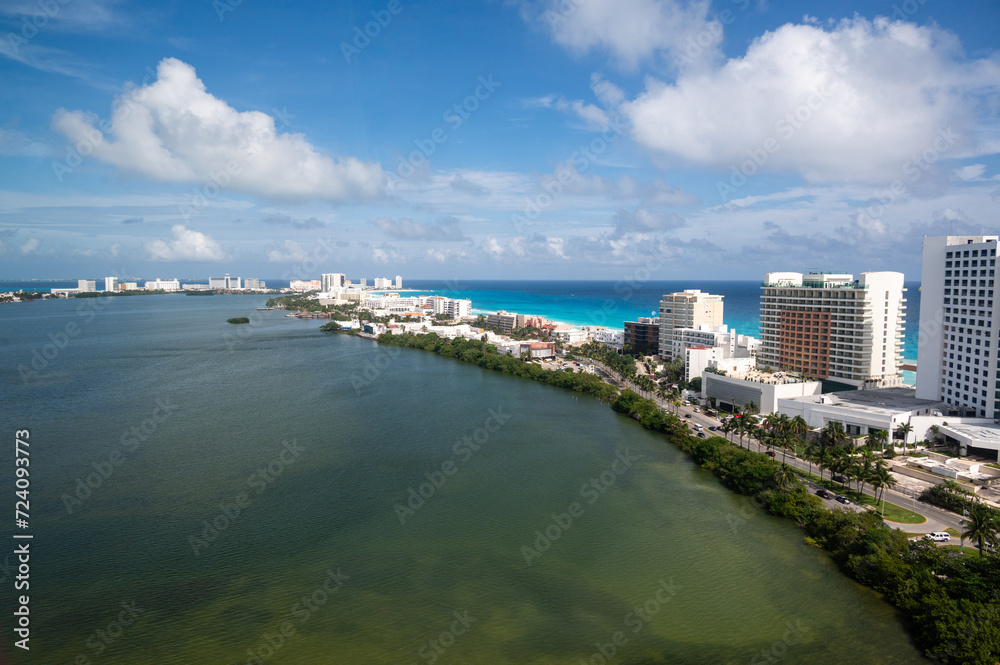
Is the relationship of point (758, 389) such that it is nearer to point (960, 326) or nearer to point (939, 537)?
point (960, 326)

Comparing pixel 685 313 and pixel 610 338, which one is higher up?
pixel 685 313

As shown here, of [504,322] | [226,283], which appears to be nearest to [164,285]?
[226,283]

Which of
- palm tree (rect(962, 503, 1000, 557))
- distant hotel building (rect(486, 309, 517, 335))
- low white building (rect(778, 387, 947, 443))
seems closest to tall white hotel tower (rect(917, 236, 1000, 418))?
low white building (rect(778, 387, 947, 443))

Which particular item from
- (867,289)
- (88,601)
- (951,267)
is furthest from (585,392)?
(88,601)

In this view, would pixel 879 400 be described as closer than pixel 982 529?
No

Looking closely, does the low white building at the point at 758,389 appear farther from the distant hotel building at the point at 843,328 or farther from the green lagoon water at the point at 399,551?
the green lagoon water at the point at 399,551
